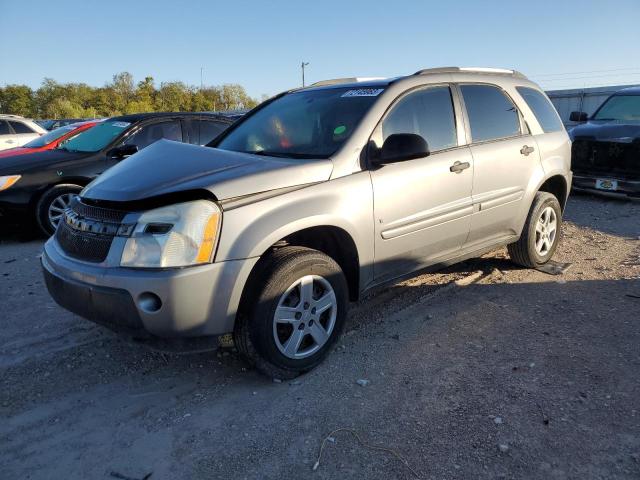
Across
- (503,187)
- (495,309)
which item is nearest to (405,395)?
(495,309)

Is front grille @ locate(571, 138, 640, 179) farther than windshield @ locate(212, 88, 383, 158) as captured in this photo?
Yes

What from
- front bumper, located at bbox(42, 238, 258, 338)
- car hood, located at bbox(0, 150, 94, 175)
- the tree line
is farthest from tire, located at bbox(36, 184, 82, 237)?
the tree line

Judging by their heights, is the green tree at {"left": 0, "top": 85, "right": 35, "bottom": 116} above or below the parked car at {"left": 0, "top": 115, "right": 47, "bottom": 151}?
above

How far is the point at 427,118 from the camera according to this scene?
382 centimetres

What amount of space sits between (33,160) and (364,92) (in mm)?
5054

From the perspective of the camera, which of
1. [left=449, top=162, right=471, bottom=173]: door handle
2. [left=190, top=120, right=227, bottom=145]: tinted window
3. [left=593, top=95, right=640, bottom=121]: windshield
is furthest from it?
[left=593, top=95, right=640, bottom=121]: windshield

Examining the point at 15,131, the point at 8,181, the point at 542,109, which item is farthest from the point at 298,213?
the point at 15,131

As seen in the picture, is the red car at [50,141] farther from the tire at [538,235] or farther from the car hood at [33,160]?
the tire at [538,235]

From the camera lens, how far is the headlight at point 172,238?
258cm

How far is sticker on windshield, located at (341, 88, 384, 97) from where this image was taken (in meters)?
3.62

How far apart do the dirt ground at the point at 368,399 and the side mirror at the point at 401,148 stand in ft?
4.22

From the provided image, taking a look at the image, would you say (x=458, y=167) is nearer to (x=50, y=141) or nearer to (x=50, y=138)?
(x=50, y=141)

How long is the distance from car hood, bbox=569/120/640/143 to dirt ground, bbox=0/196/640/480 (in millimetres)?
5086

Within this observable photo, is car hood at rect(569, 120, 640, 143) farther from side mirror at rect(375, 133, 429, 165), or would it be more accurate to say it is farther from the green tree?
the green tree
